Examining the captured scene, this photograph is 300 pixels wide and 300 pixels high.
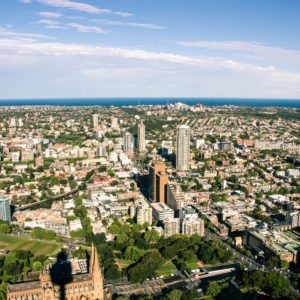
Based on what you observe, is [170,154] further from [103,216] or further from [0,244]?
[0,244]

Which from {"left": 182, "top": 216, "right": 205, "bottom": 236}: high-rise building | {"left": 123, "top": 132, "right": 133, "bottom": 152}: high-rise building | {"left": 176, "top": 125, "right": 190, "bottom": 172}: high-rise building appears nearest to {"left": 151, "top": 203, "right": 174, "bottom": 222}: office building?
{"left": 182, "top": 216, "right": 205, "bottom": 236}: high-rise building

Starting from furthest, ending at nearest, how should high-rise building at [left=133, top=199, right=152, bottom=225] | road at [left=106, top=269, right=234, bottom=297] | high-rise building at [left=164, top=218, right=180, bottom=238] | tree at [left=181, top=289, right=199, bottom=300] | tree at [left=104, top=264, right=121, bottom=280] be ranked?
high-rise building at [left=133, top=199, right=152, bottom=225]
high-rise building at [left=164, top=218, right=180, bottom=238]
tree at [left=104, top=264, right=121, bottom=280]
road at [left=106, top=269, right=234, bottom=297]
tree at [left=181, top=289, right=199, bottom=300]

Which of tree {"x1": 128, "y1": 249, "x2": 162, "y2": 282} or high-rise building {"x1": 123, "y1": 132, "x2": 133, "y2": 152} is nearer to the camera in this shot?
tree {"x1": 128, "y1": 249, "x2": 162, "y2": 282}

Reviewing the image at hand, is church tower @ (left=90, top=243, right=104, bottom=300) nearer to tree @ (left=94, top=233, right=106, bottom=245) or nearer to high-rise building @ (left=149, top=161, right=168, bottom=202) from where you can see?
tree @ (left=94, top=233, right=106, bottom=245)

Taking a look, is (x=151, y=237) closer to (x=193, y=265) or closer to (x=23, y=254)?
(x=193, y=265)

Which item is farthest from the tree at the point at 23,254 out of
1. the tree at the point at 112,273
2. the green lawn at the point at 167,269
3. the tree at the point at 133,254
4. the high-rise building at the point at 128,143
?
the high-rise building at the point at 128,143
